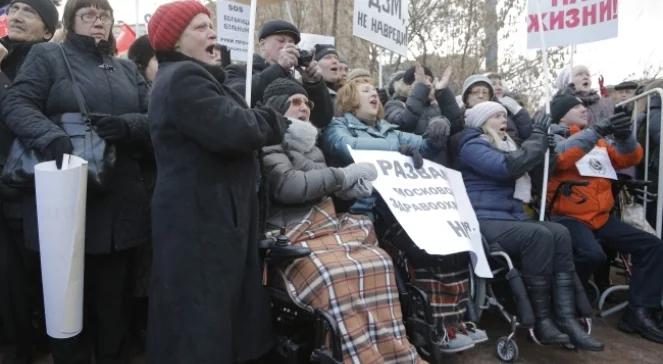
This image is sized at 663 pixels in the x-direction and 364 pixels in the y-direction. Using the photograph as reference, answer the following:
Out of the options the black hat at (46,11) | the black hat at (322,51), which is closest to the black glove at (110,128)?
the black hat at (46,11)

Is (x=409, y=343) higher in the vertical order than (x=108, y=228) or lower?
lower

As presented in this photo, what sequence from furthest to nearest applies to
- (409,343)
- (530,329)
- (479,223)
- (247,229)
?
1. (479,223)
2. (530,329)
3. (409,343)
4. (247,229)

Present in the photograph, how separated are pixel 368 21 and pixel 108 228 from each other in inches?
123

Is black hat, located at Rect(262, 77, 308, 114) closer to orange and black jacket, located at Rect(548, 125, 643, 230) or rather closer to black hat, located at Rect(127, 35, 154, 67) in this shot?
black hat, located at Rect(127, 35, 154, 67)

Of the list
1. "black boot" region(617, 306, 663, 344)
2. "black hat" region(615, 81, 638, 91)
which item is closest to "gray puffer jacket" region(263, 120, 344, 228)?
"black boot" region(617, 306, 663, 344)

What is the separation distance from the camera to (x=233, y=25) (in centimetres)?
651

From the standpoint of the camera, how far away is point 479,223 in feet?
12.8

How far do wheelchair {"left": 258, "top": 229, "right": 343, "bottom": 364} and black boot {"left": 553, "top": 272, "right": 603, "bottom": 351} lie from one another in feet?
5.95

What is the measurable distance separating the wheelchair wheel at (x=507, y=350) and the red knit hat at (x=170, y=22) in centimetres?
256

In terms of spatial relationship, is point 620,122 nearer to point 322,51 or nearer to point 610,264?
point 610,264

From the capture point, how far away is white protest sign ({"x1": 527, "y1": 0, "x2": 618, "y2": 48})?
516 cm

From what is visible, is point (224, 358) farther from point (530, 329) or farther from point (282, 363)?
point (530, 329)

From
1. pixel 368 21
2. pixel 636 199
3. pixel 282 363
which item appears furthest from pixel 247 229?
pixel 636 199

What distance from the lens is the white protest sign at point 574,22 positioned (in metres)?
5.16
